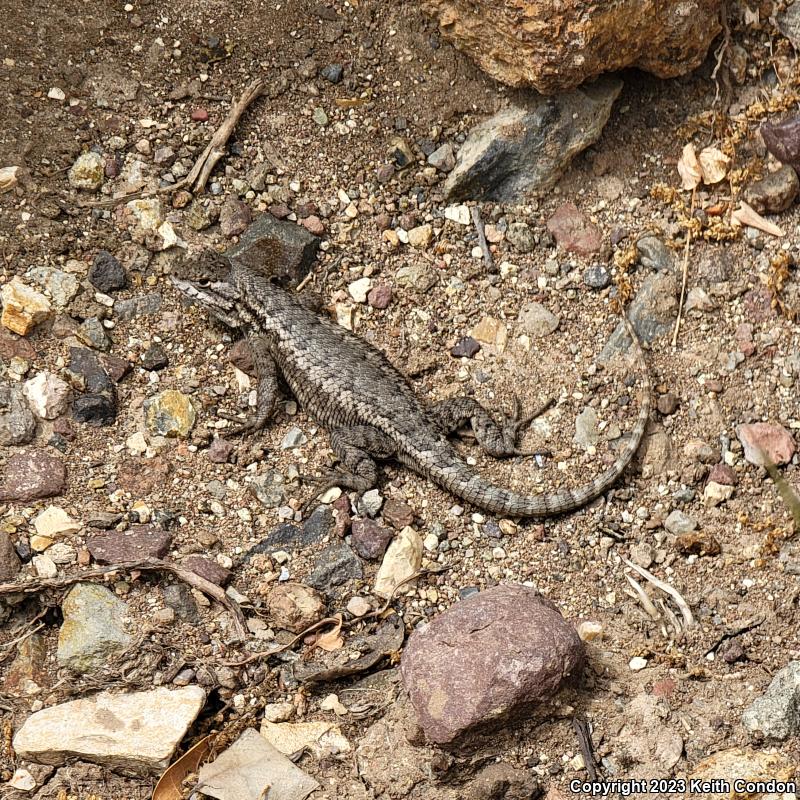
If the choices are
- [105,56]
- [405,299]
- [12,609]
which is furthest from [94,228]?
[12,609]

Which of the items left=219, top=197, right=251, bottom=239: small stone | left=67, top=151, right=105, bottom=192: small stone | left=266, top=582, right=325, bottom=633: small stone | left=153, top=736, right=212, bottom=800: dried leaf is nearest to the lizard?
left=219, top=197, right=251, bottom=239: small stone

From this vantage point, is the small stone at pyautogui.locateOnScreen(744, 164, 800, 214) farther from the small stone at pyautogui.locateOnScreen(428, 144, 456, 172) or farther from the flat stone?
the flat stone

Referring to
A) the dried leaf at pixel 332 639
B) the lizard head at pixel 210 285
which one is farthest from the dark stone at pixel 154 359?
the dried leaf at pixel 332 639

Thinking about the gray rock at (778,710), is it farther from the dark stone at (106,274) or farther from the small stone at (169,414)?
the dark stone at (106,274)

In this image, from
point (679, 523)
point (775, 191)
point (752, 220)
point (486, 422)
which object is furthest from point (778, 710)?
point (775, 191)

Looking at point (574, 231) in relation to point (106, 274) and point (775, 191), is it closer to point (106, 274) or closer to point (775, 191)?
point (775, 191)
